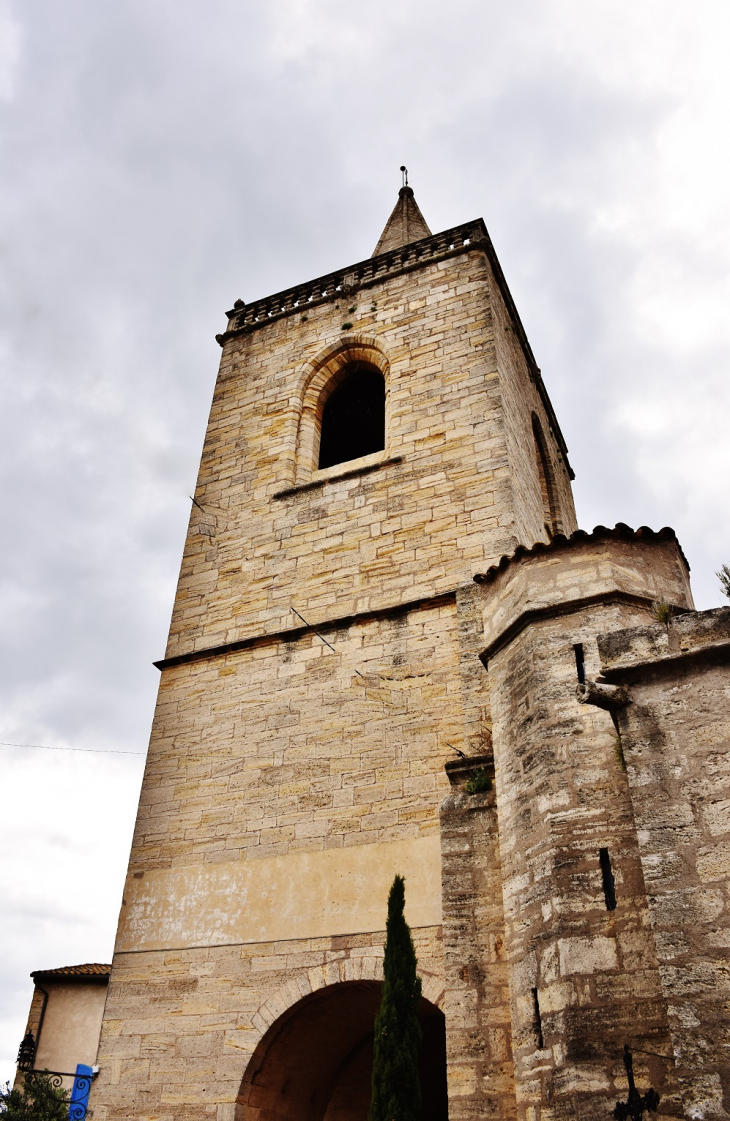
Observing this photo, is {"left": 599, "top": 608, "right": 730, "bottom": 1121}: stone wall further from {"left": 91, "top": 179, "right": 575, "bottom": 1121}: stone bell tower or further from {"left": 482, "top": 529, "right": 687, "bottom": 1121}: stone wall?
{"left": 91, "top": 179, "right": 575, "bottom": 1121}: stone bell tower

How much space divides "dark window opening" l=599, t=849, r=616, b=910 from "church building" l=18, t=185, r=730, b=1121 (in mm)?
10

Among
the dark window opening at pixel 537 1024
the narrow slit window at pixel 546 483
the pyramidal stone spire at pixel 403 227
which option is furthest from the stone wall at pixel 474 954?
the pyramidal stone spire at pixel 403 227

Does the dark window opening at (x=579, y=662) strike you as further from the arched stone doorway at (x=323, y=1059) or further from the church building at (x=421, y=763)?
the arched stone doorway at (x=323, y=1059)

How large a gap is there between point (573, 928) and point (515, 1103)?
3.98 feet

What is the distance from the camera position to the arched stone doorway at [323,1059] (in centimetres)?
655

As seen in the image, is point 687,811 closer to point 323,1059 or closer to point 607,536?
point 607,536

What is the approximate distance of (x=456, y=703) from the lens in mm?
7254

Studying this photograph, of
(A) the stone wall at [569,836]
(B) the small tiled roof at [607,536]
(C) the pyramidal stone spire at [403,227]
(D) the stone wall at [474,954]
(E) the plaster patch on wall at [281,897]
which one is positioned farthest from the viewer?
(C) the pyramidal stone spire at [403,227]

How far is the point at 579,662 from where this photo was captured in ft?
18.1

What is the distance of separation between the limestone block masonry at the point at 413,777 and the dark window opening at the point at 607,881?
0.01 metres

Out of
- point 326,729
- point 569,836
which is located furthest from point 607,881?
point 326,729

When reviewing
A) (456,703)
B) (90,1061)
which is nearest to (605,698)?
(456,703)

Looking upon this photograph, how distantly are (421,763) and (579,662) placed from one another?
205 cm

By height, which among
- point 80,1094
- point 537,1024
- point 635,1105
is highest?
point 537,1024
